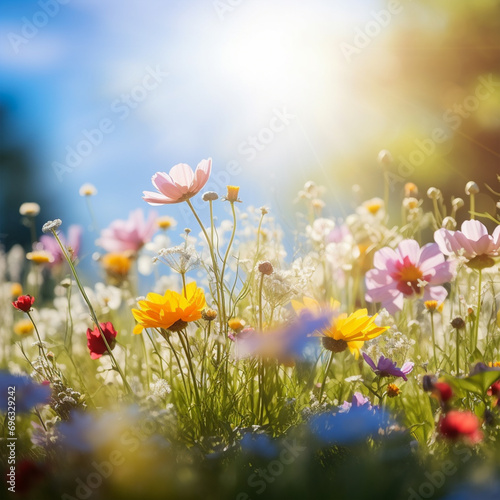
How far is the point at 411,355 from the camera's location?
199cm

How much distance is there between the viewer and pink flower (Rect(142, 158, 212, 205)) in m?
1.55

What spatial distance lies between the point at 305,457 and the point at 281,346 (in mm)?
559

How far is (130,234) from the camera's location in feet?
9.32

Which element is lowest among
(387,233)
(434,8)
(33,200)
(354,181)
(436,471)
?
(436,471)

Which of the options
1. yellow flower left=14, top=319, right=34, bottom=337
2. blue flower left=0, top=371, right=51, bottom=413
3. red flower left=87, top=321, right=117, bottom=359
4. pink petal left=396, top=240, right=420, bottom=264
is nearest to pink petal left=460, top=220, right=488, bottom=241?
pink petal left=396, top=240, right=420, bottom=264

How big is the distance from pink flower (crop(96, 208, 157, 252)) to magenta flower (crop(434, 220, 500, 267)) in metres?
1.55

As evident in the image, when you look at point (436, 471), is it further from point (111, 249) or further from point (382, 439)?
point (111, 249)

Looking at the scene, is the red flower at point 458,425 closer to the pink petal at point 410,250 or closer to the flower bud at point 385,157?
the pink petal at point 410,250

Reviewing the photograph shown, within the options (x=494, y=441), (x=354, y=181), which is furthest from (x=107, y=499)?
(x=354, y=181)

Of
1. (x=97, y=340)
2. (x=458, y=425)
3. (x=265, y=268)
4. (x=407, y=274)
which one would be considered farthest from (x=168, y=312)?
(x=407, y=274)

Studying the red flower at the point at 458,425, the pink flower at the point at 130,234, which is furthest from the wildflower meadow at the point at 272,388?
the pink flower at the point at 130,234

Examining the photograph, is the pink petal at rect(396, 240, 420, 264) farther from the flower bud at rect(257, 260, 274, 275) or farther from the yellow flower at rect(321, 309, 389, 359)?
the flower bud at rect(257, 260, 274, 275)

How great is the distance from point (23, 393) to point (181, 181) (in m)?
0.66

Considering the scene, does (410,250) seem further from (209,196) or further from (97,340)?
(97,340)
